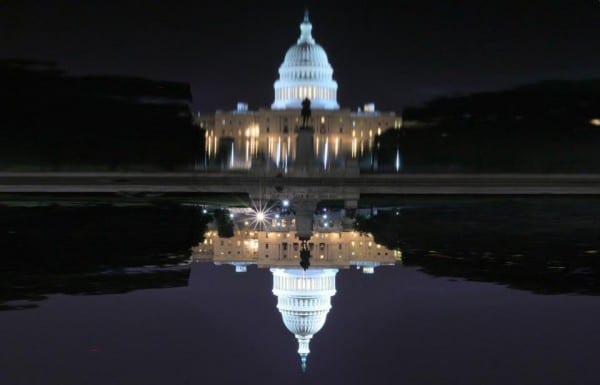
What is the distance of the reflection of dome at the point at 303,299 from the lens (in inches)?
353

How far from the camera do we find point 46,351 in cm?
801

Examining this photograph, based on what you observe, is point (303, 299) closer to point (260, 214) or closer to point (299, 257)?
point (299, 257)

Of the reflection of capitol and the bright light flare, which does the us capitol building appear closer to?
the bright light flare

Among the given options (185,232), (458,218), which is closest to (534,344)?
(185,232)

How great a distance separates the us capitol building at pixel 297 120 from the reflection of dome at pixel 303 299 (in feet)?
218

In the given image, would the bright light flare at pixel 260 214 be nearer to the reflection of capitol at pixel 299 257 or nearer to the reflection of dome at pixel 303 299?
the reflection of capitol at pixel 299 257

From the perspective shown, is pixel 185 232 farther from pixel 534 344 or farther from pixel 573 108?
pixel 573 108

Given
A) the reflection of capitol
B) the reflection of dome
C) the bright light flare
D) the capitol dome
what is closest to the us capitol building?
the capitol dome

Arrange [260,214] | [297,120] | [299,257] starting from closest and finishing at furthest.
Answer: [299,257] → [260,214] → [297,120]

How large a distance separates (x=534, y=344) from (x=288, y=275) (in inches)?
189

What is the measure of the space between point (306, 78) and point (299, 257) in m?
73.3

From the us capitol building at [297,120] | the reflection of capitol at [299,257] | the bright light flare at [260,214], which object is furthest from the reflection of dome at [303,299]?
the us capitol building at [297,120]

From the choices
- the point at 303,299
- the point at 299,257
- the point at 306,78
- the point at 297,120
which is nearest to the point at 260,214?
the point at 299,257

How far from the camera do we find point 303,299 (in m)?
9.45
